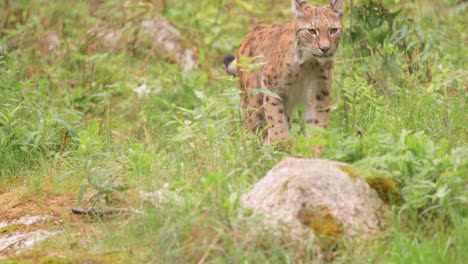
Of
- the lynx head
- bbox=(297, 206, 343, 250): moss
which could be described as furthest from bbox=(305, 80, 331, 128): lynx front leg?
bbox=(297, 206, 343, 250): moss

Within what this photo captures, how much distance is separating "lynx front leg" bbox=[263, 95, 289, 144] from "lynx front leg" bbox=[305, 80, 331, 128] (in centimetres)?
22

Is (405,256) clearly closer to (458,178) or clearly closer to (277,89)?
(458,178)

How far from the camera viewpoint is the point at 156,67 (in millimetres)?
9859

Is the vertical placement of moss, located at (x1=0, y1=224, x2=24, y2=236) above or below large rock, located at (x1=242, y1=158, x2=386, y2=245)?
below

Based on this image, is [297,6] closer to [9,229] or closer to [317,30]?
[317,30]

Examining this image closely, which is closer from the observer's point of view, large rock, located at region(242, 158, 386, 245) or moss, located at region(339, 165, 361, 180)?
large rock, located at region(242, 158, 386, 245)

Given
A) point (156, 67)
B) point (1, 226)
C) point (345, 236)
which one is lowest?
point (156, 67)

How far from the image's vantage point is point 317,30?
607cm

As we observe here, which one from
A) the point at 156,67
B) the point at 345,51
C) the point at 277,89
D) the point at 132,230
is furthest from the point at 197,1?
the point at 132,230

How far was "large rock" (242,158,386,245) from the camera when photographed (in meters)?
4.15

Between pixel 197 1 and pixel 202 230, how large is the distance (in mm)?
8078

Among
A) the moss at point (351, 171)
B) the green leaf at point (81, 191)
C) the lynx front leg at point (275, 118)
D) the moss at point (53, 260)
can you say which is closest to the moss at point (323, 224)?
the moss at point (351, 171)

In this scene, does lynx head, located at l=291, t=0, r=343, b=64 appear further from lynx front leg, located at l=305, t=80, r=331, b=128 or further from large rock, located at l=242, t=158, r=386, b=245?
large rock, located at l=242, t=158, r=386, b=245

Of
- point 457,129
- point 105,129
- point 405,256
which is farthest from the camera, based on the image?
point 105,129
